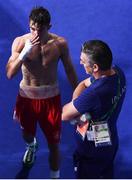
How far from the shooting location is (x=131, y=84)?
5098 millimetres

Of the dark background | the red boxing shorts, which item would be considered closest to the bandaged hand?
the red boxing shorts

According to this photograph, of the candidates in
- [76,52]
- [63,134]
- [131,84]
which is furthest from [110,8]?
[63,134]

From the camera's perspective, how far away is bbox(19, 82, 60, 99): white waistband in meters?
3.76

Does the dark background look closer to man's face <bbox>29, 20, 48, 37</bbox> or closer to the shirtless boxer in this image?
the shirtless boxer

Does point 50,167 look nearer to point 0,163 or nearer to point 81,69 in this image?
point 0,163

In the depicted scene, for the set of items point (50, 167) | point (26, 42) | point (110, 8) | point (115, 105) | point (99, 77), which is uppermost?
point (110, 8)

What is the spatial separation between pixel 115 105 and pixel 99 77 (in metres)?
0.23

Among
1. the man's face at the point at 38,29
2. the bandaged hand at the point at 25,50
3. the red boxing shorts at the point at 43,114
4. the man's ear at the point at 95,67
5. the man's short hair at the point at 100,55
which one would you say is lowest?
the red boxing shorts at the point at 43,114

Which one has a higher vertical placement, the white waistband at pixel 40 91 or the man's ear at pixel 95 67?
the man's ear at pixel 95 67

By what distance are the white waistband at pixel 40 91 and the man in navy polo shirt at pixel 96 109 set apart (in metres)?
0.59

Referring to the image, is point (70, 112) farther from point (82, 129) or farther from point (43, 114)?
point (43, 114)

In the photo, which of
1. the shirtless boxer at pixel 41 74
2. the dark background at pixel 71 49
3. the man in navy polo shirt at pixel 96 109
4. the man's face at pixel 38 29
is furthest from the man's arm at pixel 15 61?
the dark background at pixel 71 49

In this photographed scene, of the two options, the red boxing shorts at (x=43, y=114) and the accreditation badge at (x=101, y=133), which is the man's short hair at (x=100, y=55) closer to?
the accreditation badge at (x=101, y=133)

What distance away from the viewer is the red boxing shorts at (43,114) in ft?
12.4
